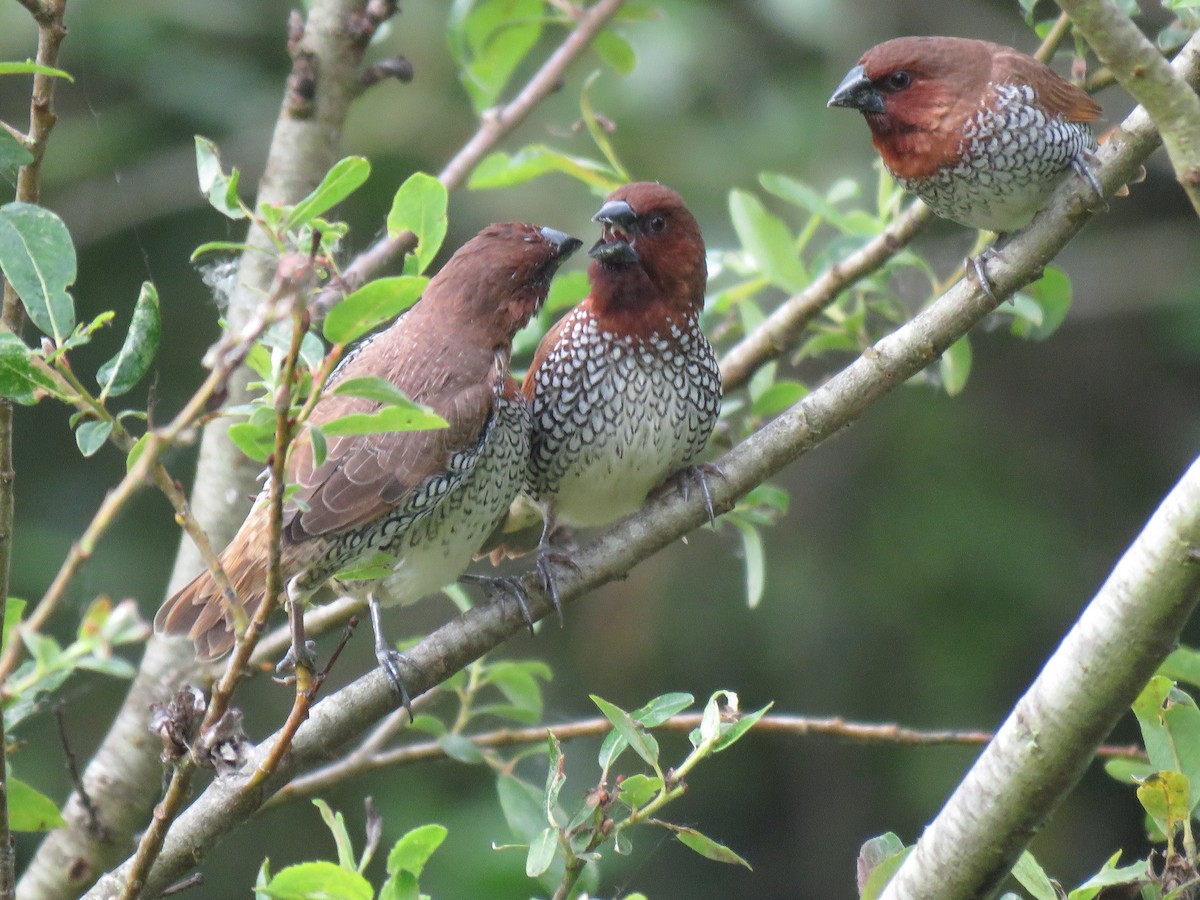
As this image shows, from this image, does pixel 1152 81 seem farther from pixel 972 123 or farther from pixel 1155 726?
pixel 972 123

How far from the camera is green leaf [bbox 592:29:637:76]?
147 inches

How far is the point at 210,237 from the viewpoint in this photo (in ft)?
18.5

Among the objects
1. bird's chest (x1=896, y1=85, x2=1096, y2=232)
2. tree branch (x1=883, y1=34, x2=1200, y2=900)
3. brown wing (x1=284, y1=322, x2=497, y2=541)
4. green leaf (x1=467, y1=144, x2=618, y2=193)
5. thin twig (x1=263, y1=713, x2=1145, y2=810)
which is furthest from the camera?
green leaf (x1=467, y1=144, x2=618, y2=193)

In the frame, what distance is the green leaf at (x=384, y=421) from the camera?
64.8 inches

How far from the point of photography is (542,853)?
1997mm

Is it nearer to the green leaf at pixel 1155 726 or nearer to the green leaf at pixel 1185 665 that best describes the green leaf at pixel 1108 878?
the green leaf at pixel 1155 726

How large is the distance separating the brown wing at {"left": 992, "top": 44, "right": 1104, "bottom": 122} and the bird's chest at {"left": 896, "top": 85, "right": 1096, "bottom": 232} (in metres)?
0.03

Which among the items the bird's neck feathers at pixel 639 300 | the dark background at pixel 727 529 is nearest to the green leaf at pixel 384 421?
the bird's neck feathers at pixel 639 300

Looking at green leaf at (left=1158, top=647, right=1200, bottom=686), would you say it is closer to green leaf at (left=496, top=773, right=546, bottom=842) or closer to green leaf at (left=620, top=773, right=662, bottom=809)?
green leaf at (left=620, top=773, right=662, bottom=809)

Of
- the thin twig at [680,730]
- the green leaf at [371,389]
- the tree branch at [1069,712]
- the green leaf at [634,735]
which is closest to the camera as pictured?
the green leaf at [371,389]

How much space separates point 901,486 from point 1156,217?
1.94m

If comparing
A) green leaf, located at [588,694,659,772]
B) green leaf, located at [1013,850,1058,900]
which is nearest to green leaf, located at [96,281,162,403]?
green leaf, located at [588,694,659,772]

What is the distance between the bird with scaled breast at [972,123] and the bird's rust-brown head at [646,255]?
473mm

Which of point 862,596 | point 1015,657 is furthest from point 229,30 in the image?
point 1015,657
